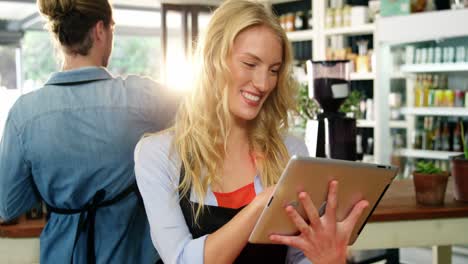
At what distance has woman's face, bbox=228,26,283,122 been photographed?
1517mm

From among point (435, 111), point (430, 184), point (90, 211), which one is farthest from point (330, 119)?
point (435, 111)

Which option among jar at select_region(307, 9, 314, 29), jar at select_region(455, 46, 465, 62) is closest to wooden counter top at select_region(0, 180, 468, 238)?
jar at select_region(455, 46, 465, 62)

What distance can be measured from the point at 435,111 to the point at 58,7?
3.62 m

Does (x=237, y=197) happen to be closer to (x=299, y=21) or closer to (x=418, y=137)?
(x=418, y=137)

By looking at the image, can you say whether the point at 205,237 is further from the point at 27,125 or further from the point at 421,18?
the point at 421,18

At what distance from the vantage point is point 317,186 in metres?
1.27

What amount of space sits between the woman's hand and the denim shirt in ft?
2.37

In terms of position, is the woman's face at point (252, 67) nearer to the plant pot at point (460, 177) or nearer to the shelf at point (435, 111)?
the plant pot at point (460, 177)

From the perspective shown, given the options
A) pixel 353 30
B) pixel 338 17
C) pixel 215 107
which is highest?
pixel 338 17

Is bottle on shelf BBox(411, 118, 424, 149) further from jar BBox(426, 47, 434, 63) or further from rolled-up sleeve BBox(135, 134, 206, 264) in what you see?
rolled-up sleeve BBox(135, 134, 206, 264)

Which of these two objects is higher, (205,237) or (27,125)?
(27,125)

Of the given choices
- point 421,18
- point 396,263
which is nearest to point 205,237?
point 396,263

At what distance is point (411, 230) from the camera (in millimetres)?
2297

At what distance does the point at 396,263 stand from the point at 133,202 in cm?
204
